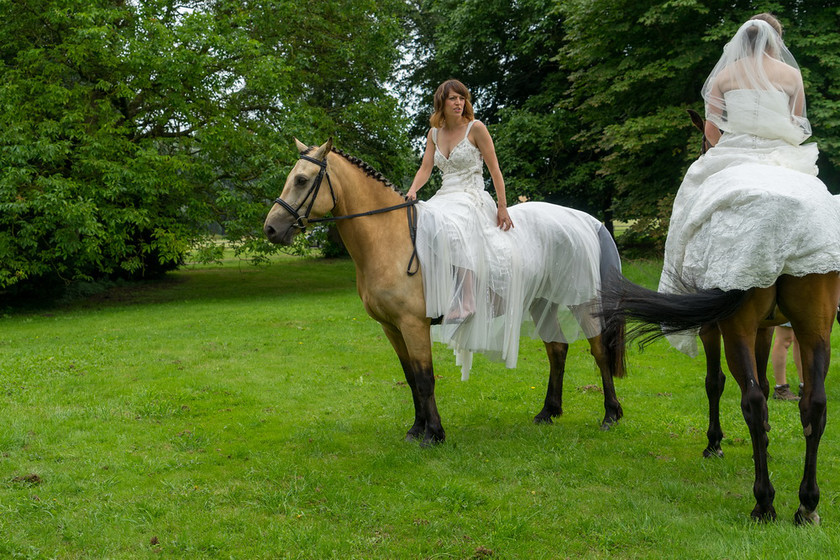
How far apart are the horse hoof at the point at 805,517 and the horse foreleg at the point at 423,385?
2731 millimetres

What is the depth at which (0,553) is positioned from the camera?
3758 millimetres

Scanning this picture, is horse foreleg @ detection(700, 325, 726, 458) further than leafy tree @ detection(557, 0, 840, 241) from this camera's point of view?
No

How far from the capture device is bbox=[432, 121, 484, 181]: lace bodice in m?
5.89

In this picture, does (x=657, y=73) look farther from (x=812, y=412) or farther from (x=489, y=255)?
(x=812, y=412)

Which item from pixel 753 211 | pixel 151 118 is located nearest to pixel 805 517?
pixel 753 211

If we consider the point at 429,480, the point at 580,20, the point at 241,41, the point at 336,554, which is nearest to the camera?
the point at 336,554

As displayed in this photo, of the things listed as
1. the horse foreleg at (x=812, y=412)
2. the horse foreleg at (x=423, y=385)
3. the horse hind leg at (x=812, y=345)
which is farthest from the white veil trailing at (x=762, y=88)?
the horse foreleg at (x=423, y=385)

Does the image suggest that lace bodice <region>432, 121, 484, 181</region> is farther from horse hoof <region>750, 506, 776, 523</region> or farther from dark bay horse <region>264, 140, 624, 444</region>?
horse hoof <region>750, 506, 776, 523</region>

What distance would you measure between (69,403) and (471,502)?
5190 millimetres

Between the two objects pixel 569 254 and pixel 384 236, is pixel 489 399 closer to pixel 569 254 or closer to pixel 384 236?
pixel 569 254

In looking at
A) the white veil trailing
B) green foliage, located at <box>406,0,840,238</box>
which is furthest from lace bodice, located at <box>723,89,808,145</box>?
green foliage, located at <box>406,0,840,238</box>

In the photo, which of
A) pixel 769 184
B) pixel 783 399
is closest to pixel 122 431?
pixel 769 184

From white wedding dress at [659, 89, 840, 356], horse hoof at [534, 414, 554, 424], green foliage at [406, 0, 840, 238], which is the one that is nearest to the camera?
white wedding dress at [659, 89, 840, 356]

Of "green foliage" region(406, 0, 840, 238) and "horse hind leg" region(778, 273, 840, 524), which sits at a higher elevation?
"green foliage" region(406, 0, 840, 238)
